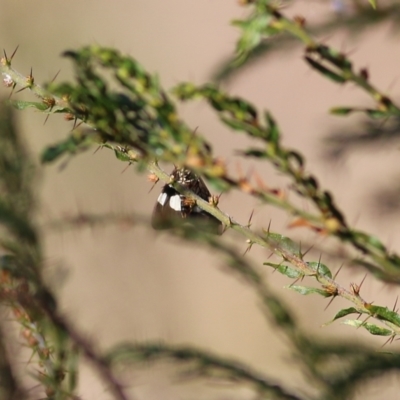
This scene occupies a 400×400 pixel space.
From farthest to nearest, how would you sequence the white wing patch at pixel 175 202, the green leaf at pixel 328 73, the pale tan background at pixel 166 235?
the pale tan background at pixel 166 235 < the white wing patch at pixel 175 202 < the green leaf at pixel 328 73

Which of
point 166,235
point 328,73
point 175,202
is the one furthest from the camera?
point 166,235

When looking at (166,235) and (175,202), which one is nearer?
(175,202)

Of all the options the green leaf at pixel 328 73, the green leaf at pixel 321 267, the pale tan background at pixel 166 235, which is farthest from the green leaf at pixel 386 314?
the pale tan background at pixel 166 235

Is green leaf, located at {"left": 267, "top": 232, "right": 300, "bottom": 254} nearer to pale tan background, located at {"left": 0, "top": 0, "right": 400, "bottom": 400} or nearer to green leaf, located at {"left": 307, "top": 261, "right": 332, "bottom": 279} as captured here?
green leaf, located at {"left": 307, "top": 261, "right": 332, "bottom": 279}

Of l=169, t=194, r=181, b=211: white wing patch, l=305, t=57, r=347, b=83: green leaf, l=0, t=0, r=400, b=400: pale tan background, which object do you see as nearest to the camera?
l=305, t=57, r=347, b=83: green leaf

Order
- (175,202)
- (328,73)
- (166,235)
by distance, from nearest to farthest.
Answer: (328,73), (175,202), (166,235)

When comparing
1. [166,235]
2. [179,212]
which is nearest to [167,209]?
[179,212]

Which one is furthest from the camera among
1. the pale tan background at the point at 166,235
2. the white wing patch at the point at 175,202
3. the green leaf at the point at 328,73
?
the pale tan background at the point at 166,235

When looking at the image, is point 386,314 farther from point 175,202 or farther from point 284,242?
point 175,202

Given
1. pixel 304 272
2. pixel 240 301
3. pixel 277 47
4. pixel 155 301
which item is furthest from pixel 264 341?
pixel 304 272

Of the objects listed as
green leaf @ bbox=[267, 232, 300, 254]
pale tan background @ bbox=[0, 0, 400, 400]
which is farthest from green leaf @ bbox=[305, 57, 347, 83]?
pale tan background @ bbox=[0, 0, 400, 400]

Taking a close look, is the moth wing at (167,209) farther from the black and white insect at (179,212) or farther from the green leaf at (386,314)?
the green leaf at (386,314)
